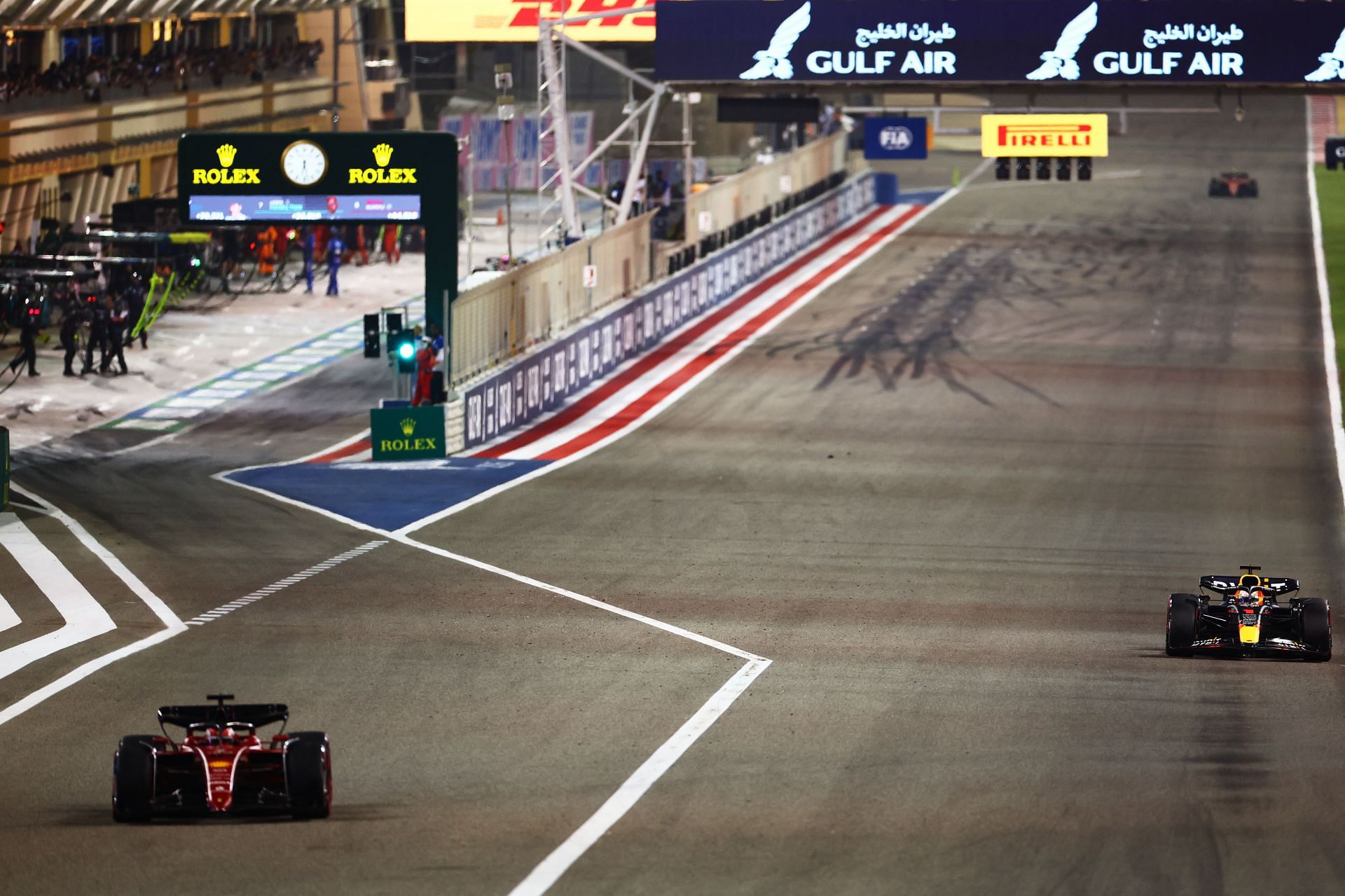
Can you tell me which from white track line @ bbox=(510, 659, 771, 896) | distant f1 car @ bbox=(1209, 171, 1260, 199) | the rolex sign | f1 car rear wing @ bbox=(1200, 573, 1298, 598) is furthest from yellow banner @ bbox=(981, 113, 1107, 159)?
distant f1 car @ bbox=(1209, 171, 1260, 199)

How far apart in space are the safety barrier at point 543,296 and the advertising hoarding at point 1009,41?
5.00 m

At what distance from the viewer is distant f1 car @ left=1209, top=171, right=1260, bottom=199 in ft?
250

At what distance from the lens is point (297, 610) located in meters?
23.7

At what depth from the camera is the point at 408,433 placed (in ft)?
118

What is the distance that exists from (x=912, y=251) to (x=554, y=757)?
48774 mm

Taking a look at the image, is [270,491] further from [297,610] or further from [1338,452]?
[1338,452]

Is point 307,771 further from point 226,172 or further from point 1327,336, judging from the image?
point 1327,336

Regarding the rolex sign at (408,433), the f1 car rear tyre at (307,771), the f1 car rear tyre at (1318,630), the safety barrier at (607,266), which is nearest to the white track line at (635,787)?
the f1 car rear tyre at (307,771)

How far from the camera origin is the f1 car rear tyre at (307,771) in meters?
15.0

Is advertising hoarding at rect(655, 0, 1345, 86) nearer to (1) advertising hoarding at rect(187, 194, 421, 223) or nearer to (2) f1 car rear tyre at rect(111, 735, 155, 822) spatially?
(1) advertising hoarding at rect(187, 194, 421, 223)

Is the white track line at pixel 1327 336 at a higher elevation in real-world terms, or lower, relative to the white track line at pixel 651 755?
higher

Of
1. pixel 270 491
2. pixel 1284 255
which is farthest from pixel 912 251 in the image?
pixel 270 491

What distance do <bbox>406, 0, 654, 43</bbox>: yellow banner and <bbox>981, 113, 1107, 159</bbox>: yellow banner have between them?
10.1 m

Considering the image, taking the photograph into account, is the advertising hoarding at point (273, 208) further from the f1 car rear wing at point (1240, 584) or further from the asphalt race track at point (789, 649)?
the f1 car rear wing at point (1240, 584)
